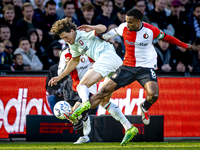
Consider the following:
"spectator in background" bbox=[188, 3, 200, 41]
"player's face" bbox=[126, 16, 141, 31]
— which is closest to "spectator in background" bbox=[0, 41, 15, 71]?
"player's face" bbox=[126, 16, 141, 31]

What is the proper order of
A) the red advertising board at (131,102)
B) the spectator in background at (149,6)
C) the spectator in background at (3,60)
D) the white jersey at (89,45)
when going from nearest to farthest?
the white jersey at (89,45), the red advertising board at (131,102), the spectator in background at (3,60), the spectator in background at (149,6)

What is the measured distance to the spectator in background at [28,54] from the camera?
8.13m

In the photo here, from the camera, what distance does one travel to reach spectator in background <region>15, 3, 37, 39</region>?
8.59 m

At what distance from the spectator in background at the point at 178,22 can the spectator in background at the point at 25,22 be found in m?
4.39

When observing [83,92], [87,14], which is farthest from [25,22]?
[83,92]

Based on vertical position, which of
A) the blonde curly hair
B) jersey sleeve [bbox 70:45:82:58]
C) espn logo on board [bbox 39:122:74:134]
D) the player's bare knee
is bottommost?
espn logo on board [bbox 39:122:74:134]

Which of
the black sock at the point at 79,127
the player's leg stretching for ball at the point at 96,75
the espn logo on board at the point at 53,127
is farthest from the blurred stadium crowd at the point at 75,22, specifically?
the player's leg stretching for ball at the point at 96,75

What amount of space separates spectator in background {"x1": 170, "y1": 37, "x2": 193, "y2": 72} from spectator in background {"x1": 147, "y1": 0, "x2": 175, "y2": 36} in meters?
0.79

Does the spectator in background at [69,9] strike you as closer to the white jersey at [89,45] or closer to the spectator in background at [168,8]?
the spectator in background at [168,8]

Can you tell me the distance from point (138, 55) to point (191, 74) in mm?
2588

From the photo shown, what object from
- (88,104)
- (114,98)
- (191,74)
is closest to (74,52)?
(88,104)

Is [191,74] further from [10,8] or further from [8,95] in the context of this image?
[10,8]

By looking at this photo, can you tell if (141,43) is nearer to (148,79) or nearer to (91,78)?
(148,79)

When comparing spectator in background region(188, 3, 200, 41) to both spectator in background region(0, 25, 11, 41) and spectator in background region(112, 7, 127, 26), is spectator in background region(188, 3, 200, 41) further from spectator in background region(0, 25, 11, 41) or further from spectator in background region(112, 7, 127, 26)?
spectator in background region(0, 25, 11, 41)
